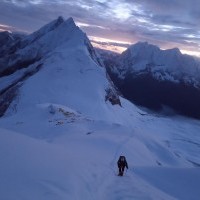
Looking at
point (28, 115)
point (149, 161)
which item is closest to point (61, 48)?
point (28, 115)

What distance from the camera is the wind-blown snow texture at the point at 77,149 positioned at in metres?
15.4

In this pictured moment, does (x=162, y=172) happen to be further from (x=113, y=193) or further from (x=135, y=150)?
(x=135, y=150)

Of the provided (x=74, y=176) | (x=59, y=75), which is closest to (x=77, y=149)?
(x=74, y=176)

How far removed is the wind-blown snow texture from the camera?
15.4m

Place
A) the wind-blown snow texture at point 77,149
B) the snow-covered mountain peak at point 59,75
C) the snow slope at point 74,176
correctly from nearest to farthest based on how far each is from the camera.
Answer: the snow slope at point 74,176 → the wind-blown snow texture at point 77,149 → the snow-covered mountain peak at point 59,75

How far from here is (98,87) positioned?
110 metres

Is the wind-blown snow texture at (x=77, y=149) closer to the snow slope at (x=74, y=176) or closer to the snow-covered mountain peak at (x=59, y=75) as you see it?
the snow slope at (x=74, y=176)

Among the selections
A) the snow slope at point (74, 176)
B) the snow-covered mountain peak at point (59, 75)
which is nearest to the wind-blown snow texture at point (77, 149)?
the snow slope at point (74, 176)

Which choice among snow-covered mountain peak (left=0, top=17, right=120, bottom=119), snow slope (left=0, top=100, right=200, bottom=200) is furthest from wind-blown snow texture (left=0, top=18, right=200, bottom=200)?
snow-covered mountain peak (left=0, top=17, right=120, bottom=119)

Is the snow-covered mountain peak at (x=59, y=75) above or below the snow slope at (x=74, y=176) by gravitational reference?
below

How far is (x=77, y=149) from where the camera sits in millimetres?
31250

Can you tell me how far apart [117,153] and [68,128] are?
12.8 metres

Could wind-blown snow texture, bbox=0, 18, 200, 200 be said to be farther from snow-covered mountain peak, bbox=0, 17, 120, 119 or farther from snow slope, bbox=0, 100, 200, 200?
snow-covered mountain peak, bbox=0, 17, 120, 119

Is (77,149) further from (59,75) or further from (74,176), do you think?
(59,75)
